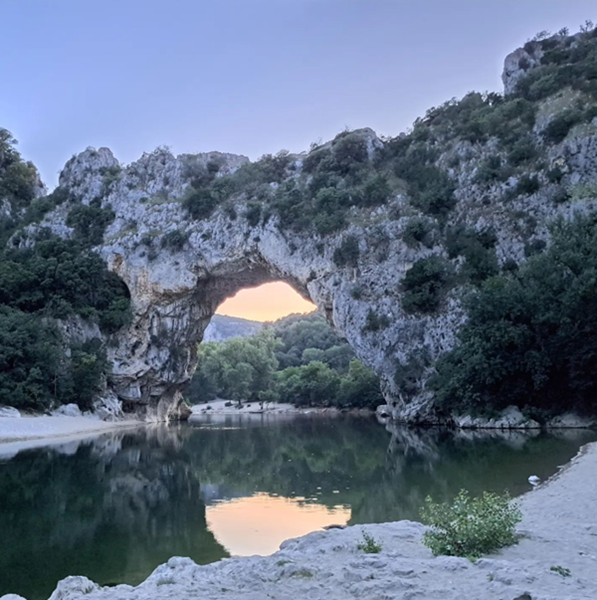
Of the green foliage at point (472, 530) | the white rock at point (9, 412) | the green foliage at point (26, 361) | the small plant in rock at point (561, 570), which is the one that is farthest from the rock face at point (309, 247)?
the small plant in rock at point (561, 570)

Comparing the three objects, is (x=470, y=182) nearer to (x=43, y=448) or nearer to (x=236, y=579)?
(x=43, y=448)

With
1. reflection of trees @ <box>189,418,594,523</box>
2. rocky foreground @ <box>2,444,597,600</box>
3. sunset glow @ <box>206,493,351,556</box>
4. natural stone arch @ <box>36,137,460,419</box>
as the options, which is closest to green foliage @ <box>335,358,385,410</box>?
natural stone arch @ <box>36,137,460,419</box>

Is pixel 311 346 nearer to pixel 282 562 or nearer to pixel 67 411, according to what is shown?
pixel 67 411

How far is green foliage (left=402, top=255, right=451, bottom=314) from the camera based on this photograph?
110ft

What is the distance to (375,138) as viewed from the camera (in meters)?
44.4

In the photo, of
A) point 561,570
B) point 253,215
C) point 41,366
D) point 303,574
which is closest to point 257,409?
point 253,215

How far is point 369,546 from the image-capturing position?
255 inches

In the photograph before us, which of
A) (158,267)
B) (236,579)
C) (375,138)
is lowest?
(236,579)

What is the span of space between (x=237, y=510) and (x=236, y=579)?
18.9 feet

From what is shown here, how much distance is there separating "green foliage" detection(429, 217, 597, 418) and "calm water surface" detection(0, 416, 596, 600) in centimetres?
413

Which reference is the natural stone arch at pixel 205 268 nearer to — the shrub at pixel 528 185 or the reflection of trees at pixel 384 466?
the shrub at pixel 528 185

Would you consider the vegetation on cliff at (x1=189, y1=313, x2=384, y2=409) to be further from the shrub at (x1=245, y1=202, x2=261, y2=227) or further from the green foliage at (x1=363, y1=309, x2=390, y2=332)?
the shrub at (x1=245, y1=202, x2=261, y2=227)

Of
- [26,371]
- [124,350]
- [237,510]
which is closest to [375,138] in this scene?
[124,350]

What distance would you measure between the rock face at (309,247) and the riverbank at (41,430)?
7818 millimetres
